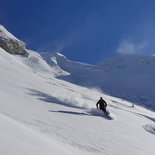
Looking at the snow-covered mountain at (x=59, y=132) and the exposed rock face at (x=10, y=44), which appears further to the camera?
the exposed rock face at (x=10, y=44)

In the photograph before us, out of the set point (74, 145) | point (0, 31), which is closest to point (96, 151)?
point (74, 145)

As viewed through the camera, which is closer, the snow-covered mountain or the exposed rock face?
the snow-covered mountain

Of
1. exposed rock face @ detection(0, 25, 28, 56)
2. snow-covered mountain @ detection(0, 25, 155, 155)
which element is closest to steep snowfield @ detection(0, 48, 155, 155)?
snow-covered mountain @ detection(0, 25, 155, 155)

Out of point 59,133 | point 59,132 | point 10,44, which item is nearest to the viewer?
point 59,133

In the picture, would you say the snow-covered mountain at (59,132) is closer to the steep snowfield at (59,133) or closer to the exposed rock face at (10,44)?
the steep snowfield at (59,133)

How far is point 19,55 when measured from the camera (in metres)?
109

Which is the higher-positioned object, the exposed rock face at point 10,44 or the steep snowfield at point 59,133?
the exposed rock face at point 10,44

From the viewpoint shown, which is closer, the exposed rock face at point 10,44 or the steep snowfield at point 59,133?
the steep snowfield at point 59,133

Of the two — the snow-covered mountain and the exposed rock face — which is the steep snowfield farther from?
the exposed rock face

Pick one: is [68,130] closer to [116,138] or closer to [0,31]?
[116,138]

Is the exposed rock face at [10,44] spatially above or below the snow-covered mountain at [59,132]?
above

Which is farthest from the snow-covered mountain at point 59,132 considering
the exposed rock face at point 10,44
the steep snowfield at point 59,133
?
the exposed rock face at point 10,44

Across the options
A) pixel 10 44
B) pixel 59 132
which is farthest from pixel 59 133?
pixel 10 44

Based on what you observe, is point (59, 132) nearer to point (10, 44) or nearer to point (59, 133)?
point (59, 133)
